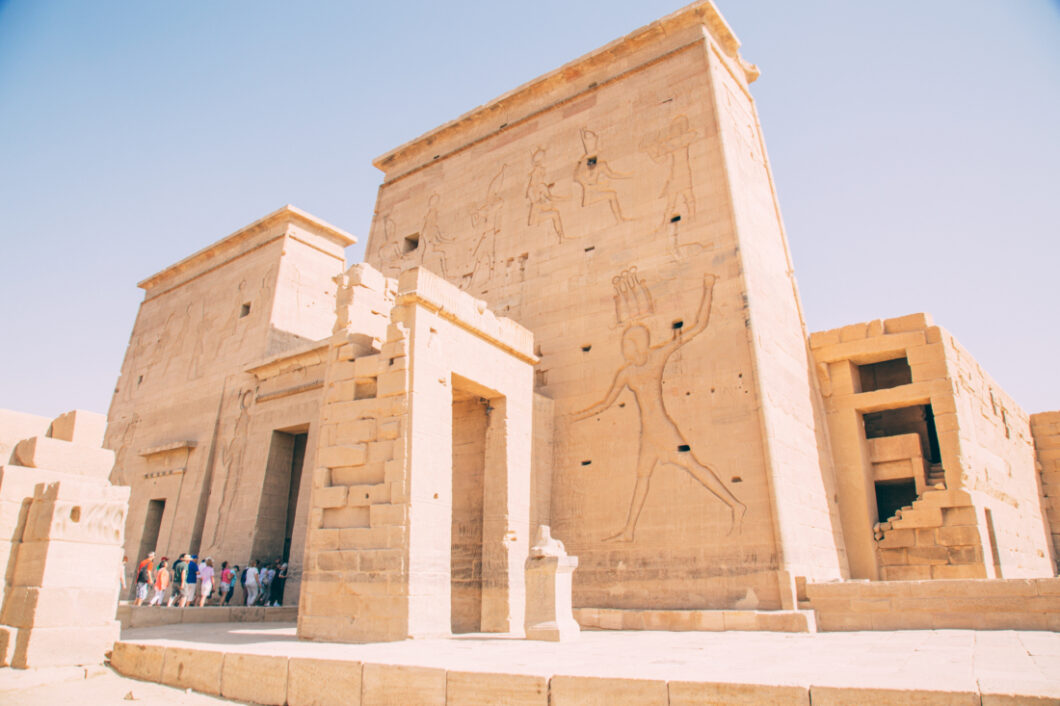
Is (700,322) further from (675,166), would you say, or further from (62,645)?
(62,645)

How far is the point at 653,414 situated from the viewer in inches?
373

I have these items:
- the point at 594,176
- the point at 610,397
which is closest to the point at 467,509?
the point at 610,397

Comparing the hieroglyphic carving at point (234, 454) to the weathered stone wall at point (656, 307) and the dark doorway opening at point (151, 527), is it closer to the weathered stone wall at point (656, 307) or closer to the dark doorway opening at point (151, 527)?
the dark doorway opening at point (151, 527)

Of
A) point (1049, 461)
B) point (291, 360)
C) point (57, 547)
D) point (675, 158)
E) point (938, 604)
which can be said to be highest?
point (675, 158)

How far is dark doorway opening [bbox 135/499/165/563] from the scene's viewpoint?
13.8m

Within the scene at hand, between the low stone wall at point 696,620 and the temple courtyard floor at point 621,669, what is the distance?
50 centimetres

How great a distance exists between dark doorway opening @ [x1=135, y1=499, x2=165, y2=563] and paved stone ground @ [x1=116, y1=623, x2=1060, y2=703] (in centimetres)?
737

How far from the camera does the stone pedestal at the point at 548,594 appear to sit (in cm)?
625

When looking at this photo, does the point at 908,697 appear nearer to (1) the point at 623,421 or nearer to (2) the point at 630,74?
(1) the point at 623,421

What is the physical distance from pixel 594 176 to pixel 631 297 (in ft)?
8.38

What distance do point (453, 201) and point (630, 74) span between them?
420cm

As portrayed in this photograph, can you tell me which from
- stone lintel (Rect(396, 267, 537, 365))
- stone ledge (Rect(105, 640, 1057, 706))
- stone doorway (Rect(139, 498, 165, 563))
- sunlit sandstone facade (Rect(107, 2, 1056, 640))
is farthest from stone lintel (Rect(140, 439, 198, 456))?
stone ledge (Rect(105, 640, 1057, 706))

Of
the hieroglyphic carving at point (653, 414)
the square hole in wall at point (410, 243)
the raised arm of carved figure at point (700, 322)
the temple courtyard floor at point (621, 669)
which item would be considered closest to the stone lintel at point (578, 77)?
the square hole in wall at point (410, 243)

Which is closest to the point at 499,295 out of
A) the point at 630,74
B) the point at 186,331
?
the point at 630,74
